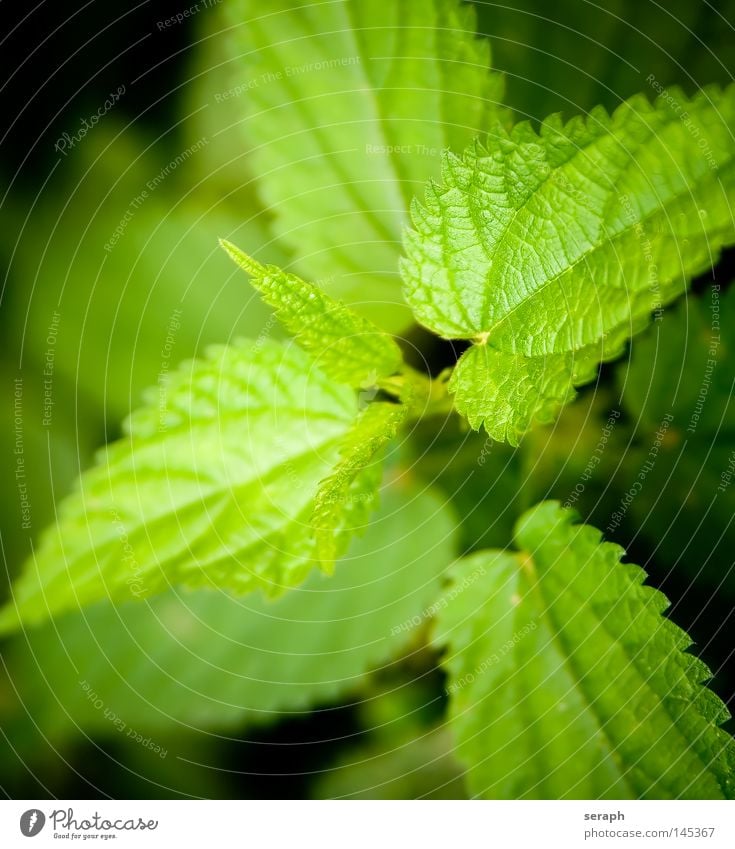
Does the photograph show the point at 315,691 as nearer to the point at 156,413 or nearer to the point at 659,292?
the point at 156,413

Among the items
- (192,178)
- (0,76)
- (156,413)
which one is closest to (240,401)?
(156,413)

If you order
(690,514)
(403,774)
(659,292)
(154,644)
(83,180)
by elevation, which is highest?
(83,180)

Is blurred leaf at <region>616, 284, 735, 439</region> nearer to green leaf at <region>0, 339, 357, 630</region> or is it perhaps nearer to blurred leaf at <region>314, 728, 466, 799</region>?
green leaf at <region>0, 339, 357, 630</region>
